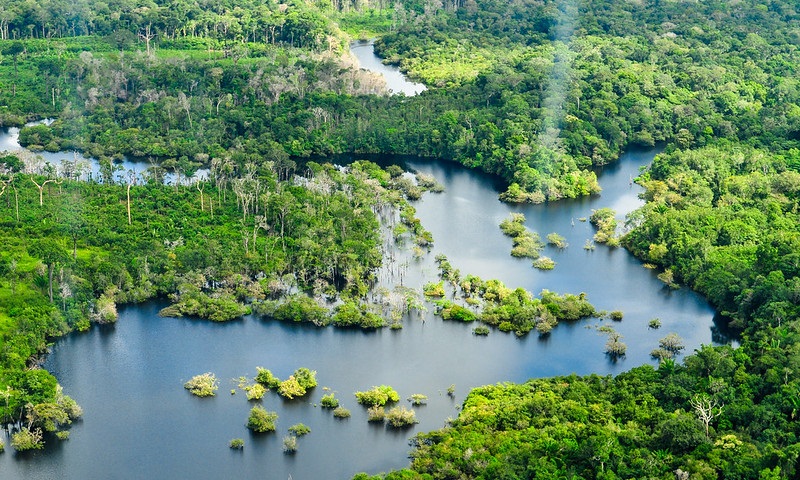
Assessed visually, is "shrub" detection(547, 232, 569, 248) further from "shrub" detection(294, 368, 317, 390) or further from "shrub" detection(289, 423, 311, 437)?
"shrub" detection(289, 423, 311, 437)

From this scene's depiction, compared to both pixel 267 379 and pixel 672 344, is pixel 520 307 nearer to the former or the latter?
pixel 672 344

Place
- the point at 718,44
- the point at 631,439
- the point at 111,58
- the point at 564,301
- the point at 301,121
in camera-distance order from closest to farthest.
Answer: the point at 631,439
the point at 564,301
the point at 301,121
the point at 111,58
the point at 718,44

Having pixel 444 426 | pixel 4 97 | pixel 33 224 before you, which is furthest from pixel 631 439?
pixel 4 97

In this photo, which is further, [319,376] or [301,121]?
[301,121]

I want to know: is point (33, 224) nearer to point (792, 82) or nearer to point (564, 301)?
point (564, 301)

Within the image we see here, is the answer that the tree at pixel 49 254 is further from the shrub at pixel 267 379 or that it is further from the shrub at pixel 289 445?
the shrub at pixel 289 445

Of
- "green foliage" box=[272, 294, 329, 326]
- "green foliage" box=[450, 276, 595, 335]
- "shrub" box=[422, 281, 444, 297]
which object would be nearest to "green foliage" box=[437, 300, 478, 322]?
"green foliage" box=[450, 276, 595, 335]

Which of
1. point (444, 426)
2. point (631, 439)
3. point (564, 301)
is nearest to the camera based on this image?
point (631, 439)

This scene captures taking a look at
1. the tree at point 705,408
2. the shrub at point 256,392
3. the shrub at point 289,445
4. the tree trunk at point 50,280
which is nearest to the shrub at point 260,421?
the shrub at point 289,445
